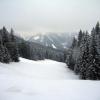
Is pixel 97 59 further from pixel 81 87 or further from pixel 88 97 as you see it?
pixel 88 97

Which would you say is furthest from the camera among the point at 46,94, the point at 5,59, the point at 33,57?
the point at 33,57

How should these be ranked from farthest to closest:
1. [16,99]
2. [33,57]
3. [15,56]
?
[33,57] → [15,56] → [16,99]

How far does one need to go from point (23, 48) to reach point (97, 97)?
58.1 m

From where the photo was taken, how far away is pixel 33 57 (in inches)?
2817

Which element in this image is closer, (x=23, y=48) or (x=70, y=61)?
(x=70, y=61)

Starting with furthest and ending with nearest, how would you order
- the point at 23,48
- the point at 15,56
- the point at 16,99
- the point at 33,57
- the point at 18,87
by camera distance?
the point at 33,57
the point at 23,48
the point at 15,56
the point at 18,87
the point at 16,99

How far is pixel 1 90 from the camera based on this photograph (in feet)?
29.1

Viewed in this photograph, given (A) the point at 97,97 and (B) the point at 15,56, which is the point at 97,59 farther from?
(B) the point at 15,56

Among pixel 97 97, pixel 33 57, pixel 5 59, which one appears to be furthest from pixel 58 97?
pixel 33 57

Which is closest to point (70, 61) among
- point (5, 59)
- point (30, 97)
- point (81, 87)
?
point (5, 59)

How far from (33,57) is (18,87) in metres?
62.4

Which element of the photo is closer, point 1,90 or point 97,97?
point 97,97

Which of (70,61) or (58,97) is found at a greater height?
(58,97)

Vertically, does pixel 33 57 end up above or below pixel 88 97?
below
